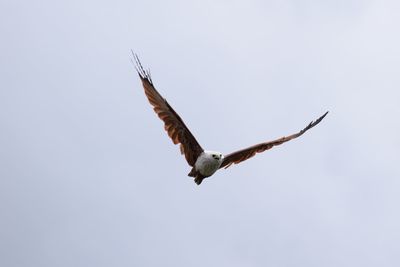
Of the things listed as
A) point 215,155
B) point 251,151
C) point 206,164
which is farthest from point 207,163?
point 251,151

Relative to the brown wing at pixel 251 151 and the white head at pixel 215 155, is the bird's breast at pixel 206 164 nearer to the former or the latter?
the white head at pixel 215 155

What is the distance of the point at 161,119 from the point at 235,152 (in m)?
2.56

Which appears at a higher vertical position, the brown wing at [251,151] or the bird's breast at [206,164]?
the bird's breast at [206,164]

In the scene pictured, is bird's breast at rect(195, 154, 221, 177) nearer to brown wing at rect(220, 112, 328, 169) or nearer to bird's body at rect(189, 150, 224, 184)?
bird's body at rect(189, 150, 224, 184)

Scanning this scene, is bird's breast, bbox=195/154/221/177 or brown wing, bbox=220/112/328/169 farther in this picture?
brown wing, bbox=220/112/328/169

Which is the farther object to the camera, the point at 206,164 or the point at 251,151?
the point at 251,151

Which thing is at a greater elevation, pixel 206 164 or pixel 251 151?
pixel 206 164

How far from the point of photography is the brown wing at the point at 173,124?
28719mm

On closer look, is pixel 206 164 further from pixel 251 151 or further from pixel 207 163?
pixel 251 151

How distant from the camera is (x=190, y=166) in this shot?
29.9 m

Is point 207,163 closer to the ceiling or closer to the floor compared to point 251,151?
closer to the ceiling

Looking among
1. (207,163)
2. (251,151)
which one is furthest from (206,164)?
(251,151)

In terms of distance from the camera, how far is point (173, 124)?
29312 mm

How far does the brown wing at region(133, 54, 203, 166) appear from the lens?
28.7m
